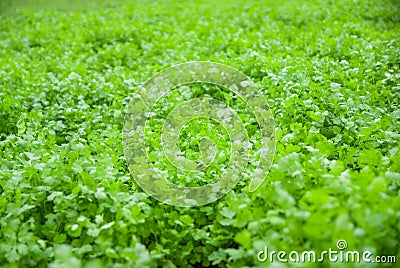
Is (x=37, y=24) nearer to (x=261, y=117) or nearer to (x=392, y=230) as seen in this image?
(x=261, y=117)

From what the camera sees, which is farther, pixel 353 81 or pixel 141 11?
pixel 141 11

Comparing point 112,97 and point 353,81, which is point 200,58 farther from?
point 353,81

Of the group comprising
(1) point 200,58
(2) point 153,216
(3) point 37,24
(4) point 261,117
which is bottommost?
(2) point 153,216

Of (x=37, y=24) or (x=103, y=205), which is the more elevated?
(x=37, y=24)

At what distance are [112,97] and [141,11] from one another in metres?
4.98

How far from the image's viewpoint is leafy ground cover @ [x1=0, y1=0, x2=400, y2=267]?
2.23m

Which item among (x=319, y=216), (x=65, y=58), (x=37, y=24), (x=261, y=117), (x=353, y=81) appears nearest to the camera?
(x=319, y=216)

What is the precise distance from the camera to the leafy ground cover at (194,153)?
2.23 m

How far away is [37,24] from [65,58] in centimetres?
258

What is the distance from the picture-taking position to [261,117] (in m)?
3.87

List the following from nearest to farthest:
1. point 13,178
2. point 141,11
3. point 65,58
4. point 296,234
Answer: point 296,234 < point 13,178 < point 65,58 < point 141,11

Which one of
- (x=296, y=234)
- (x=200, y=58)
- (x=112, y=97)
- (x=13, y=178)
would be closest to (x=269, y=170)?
(x=296, y=234)

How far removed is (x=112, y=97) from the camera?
14.7 feet

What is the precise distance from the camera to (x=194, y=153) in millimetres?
3225
